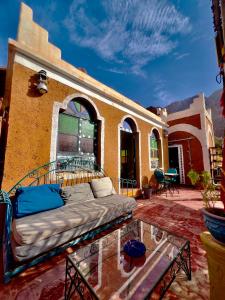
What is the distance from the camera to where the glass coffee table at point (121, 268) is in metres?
1.23

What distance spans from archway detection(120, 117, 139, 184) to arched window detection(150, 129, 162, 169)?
1.06 metres

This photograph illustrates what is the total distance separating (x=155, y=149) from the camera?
746 centimetres

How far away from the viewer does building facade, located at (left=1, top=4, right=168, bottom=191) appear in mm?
2669

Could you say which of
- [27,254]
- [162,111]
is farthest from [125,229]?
[162,111]

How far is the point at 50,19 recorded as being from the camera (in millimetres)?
3236

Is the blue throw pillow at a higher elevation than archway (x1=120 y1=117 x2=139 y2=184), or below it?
below

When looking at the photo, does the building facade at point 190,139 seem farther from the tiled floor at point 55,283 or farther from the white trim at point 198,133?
the tiled floor at point 55,283

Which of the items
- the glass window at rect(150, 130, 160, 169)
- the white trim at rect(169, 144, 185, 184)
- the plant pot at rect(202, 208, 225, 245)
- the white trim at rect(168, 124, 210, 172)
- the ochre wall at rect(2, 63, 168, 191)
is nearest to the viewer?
the plant pot at rect(202, 208, 225, 245)

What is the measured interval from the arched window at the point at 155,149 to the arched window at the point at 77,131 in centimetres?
385

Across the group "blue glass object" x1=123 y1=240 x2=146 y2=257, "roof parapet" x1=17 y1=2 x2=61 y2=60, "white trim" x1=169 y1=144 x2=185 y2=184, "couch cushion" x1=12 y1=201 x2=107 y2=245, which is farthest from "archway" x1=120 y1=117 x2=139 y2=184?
"blue glass object" x1=123 y1=240 x2=146 y2=257

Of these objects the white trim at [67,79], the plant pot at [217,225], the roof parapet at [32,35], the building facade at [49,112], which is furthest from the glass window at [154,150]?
the plant pot at [217,225]

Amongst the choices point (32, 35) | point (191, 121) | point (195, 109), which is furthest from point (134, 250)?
point (195, 109)

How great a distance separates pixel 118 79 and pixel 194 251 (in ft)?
23.0

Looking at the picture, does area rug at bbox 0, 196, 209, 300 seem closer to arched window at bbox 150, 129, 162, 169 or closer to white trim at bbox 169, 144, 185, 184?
arched window at bbox 150, 129, 162, 169
